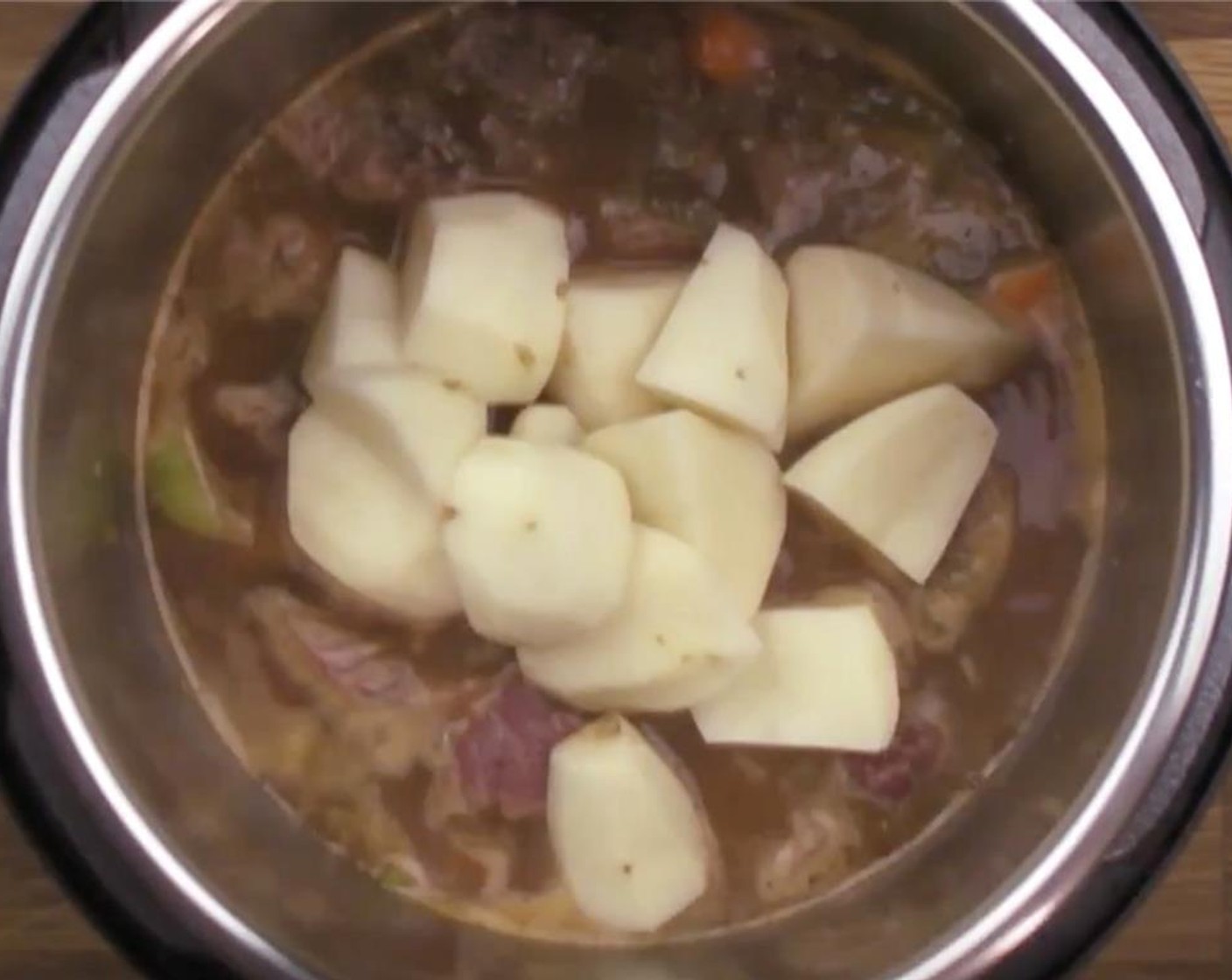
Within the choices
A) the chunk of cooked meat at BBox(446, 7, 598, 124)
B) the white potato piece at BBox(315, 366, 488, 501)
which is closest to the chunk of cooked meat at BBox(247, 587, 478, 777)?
the white potato piece at BBox(315, 366, 488, 501)

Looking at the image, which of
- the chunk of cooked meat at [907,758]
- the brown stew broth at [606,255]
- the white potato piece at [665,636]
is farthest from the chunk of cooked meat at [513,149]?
the chunk of cooked meat at [907,758]

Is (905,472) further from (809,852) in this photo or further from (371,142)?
(371,142)

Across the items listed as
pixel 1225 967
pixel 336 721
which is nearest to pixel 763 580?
pixel 336 721

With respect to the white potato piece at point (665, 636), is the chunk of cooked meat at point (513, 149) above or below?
above

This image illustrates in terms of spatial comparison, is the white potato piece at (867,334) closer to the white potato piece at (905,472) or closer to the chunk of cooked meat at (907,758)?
the white potato piece at (905,472)

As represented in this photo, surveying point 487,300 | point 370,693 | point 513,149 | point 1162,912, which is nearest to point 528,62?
point 513,149
